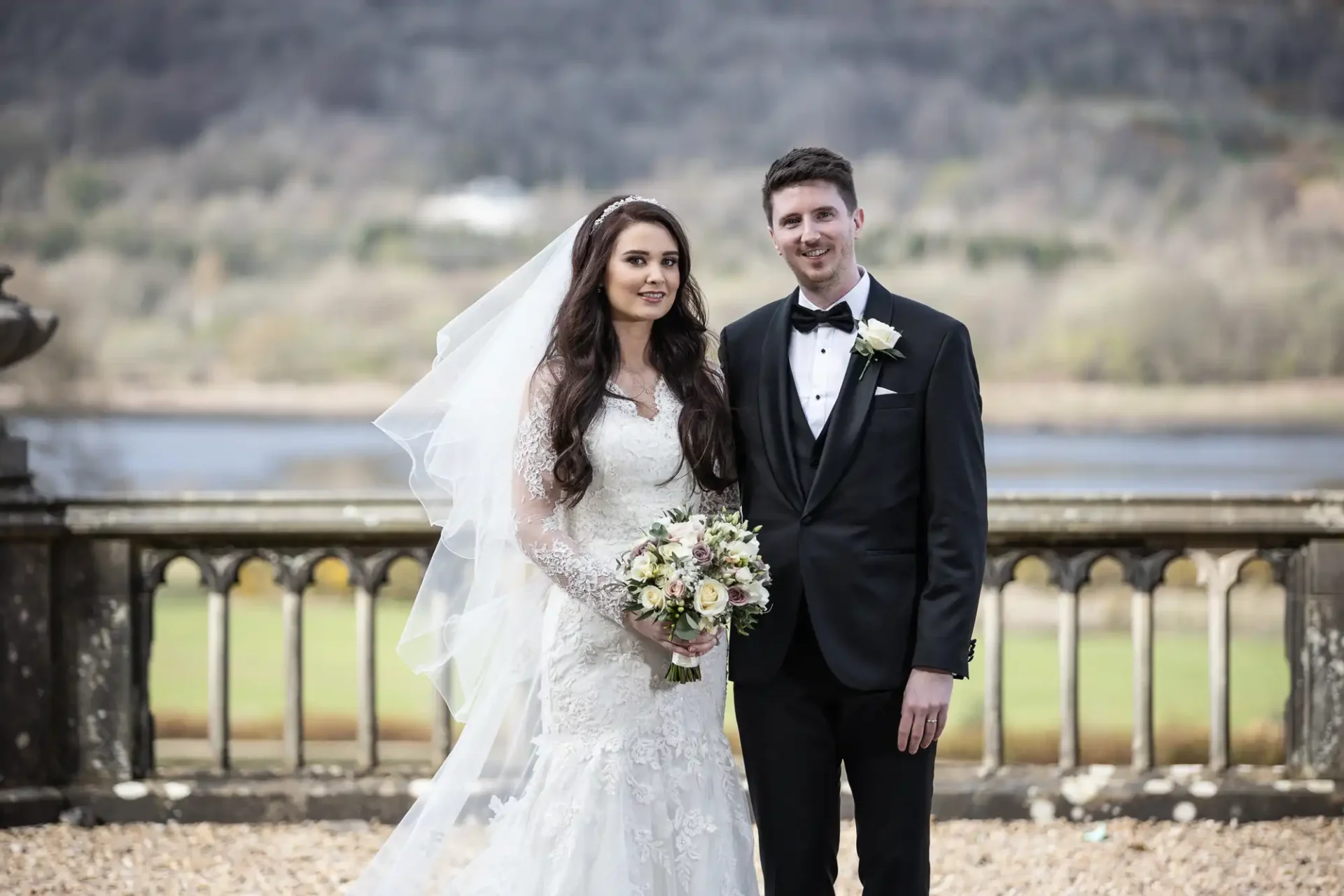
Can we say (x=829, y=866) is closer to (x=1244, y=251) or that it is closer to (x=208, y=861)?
(x=208, y=861)

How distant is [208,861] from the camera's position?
10.9 feet

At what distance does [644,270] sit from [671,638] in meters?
0.63

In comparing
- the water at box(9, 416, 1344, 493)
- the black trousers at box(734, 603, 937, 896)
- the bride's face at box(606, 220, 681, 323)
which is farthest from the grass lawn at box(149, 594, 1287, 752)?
the bride's face at box(606, 220, 681, 323)

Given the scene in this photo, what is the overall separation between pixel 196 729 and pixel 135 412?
219 centimetres

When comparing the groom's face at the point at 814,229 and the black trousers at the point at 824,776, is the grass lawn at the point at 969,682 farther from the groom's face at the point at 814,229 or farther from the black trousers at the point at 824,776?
the groom's face at the point at 814,229

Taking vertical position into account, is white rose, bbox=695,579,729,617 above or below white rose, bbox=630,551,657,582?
below

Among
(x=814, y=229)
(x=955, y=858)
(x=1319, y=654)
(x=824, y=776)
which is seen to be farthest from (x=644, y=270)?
(x=1319, y=654)

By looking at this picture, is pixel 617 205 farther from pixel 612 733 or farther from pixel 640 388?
pixel 612 733

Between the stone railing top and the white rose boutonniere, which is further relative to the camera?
the stone railing top

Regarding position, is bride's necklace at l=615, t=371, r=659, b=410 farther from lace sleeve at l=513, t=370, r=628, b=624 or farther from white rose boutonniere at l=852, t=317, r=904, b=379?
white rose boutonniere at l=852, t=317, r=904, b=379

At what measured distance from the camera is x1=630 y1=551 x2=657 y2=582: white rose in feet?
6.61

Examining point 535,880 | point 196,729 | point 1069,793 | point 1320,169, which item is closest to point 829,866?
point 535,880

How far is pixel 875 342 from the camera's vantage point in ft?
6.77

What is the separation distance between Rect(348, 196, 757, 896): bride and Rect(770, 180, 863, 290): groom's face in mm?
232
